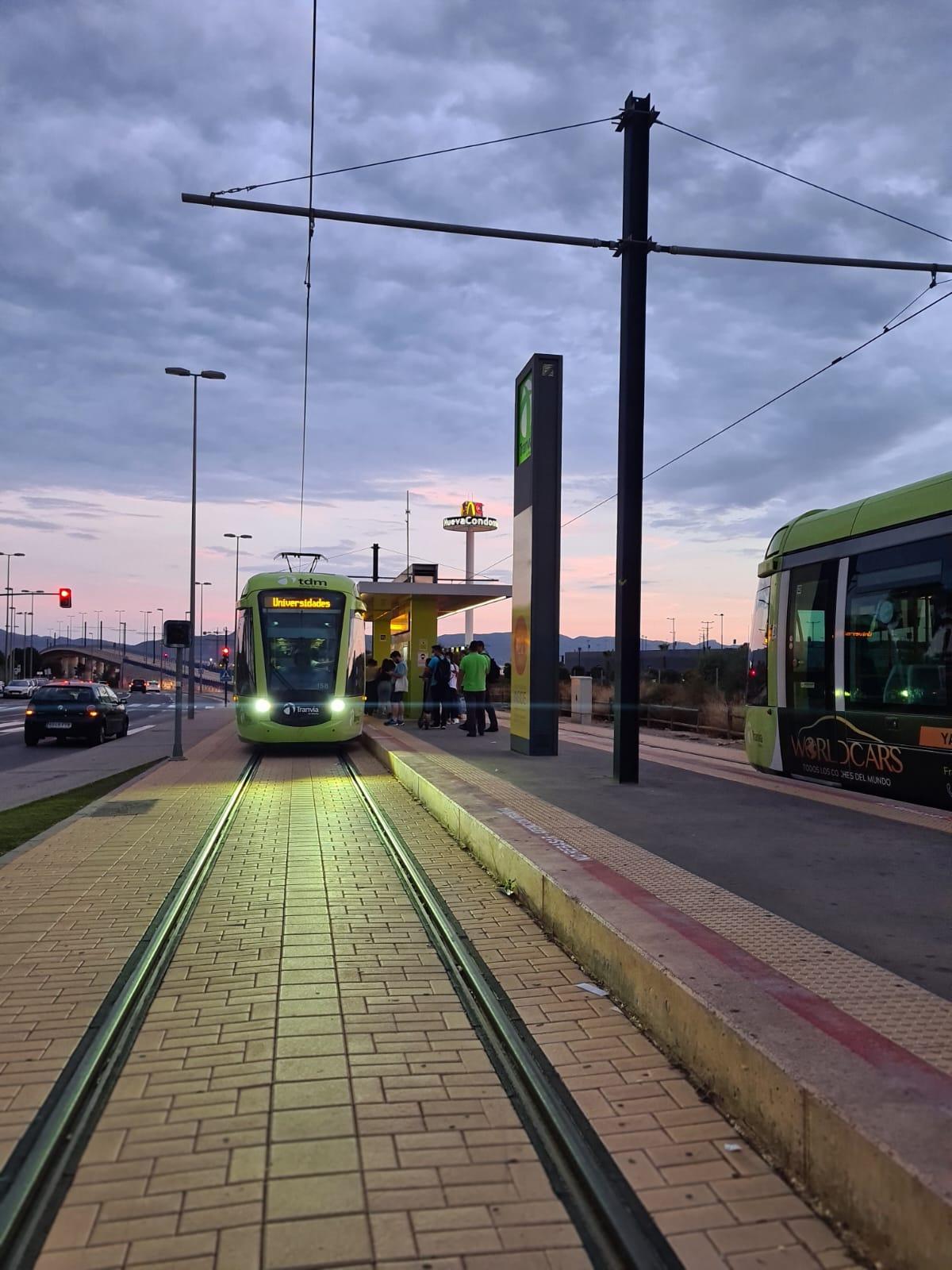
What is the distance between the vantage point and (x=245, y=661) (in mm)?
18469

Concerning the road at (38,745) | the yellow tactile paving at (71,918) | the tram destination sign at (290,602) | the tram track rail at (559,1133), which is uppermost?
the tram destination sign at (290,602)

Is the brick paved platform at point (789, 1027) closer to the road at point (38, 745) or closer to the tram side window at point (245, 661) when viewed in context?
the tram side window at point (245, 661)

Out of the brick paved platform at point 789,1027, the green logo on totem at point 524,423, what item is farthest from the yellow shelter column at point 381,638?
the brick paved platform at point 789,1027

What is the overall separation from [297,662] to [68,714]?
9.12 m

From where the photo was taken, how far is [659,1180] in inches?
124

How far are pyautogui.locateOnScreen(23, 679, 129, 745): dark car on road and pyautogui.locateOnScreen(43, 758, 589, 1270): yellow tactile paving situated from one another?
2018cm

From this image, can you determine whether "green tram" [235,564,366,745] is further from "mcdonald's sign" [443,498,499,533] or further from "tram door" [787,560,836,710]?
"mcdonald's sign" [443,498,499,533]

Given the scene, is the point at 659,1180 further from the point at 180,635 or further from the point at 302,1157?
the point at 180,635

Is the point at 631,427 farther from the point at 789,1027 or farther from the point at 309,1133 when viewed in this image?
the point at 309,1133

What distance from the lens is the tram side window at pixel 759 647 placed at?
38.4ft

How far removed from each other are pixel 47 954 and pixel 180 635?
13491 millimetres

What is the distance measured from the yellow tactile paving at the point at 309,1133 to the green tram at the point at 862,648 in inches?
199

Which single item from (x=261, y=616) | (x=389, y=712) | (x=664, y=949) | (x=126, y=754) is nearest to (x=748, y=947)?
(x=664, y=949)

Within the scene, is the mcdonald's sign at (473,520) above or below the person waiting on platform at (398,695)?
above
